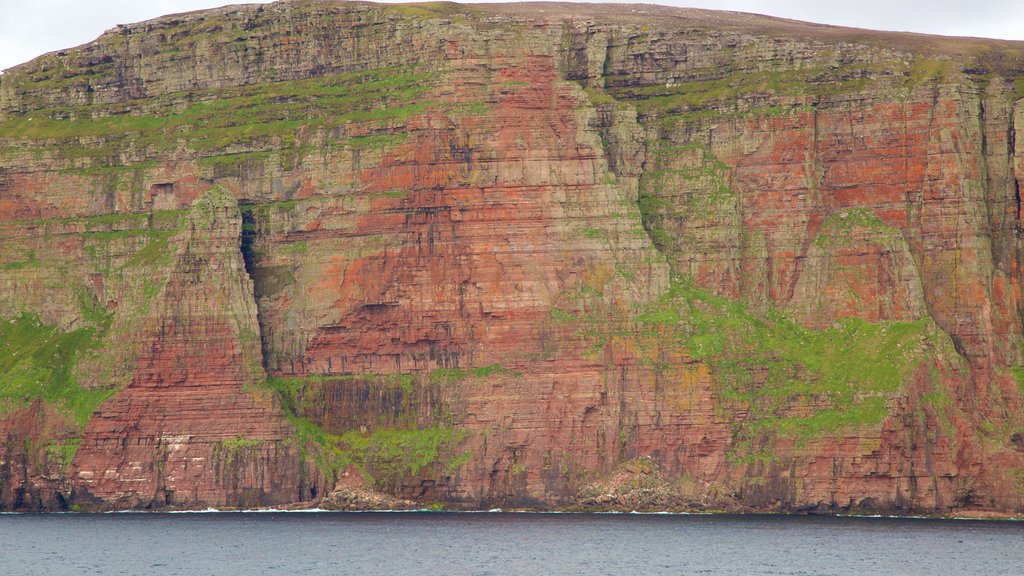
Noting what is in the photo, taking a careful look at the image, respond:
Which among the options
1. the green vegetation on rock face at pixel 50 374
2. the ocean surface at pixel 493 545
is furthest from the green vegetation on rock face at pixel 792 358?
the green vegetation on rock face at pixel 50 374

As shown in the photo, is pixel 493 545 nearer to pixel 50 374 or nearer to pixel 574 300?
pixel 574 300

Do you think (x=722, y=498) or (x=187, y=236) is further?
(x=187, y=236)

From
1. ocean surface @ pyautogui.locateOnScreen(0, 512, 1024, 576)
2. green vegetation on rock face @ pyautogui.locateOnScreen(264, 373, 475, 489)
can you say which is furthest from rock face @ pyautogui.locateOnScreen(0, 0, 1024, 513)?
ocean surface @ pyautogui.locateOnScreen(0, 512, 1024, 576)

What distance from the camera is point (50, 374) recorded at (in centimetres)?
19312

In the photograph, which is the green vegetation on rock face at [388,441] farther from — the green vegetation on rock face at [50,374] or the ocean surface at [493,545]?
the green vegetation on rock face at [50,374]

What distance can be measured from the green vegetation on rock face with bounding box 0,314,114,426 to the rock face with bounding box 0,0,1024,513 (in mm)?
325

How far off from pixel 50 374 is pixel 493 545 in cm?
5024

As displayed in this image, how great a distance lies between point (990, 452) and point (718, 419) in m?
20.2

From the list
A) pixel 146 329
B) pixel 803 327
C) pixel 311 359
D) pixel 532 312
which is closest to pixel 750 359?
pixel 803 327

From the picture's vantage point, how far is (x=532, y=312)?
186500mm

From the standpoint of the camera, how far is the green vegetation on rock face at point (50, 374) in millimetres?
189125

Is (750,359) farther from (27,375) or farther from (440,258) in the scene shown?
(27,375)

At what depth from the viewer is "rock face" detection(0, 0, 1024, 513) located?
18175 centimetres

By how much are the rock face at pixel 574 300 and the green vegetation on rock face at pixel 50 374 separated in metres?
0.33
